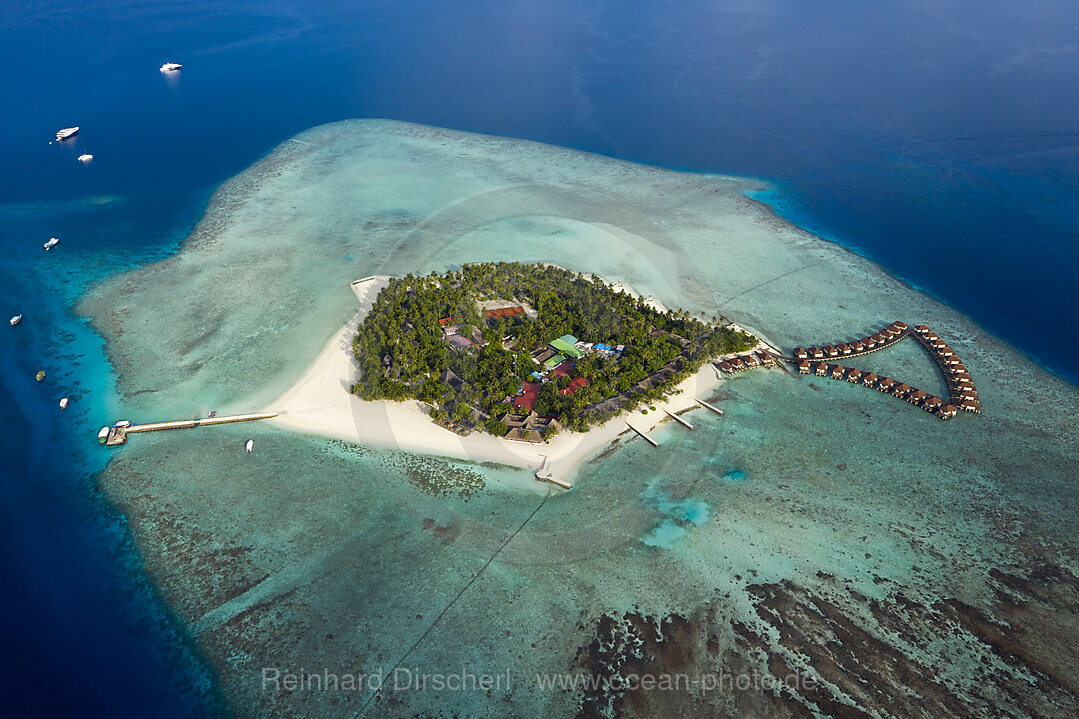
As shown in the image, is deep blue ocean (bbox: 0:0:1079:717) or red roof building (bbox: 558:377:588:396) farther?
red roof building (bbox: 558:377:588:396)

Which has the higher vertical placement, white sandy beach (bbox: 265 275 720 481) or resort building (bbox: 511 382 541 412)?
resort building (bbox: 511 382 541 412)

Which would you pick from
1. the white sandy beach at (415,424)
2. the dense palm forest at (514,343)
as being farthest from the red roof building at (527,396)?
the white sandy beach at (415,424)

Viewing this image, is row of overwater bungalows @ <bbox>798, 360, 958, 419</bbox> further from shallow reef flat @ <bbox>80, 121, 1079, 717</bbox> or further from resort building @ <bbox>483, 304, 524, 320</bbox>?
resort building @ <bbox>483, 304, 524, 320</bbox>

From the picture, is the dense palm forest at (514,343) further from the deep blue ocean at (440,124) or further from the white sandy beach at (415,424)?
the deep blue ocean at (440,124)

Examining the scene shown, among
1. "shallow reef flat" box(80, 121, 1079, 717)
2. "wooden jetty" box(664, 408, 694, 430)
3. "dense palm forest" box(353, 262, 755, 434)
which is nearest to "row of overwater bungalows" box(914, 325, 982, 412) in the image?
"shallow reef flat" box(80, 121, 1079, 717)

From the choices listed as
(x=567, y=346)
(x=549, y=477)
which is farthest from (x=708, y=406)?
(x=549, y=477)

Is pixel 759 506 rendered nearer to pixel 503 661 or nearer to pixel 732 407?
pixel 732 407
